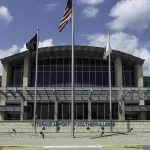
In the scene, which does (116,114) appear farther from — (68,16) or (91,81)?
(68,16)

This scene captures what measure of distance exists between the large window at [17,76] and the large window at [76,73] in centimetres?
176

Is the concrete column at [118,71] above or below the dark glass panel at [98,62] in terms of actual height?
below

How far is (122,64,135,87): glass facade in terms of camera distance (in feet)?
141

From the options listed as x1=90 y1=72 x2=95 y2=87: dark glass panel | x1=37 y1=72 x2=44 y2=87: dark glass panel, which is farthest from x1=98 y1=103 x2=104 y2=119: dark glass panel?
x1=37 y1=72 x2=44 y2=87: dark glass panel

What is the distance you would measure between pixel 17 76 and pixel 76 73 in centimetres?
880

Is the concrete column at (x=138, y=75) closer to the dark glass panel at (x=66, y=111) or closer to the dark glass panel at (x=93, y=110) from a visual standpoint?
the dark glass panel at (x=93, y=110)

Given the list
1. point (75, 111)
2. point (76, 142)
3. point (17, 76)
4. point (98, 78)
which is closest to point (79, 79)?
point (98, 78)

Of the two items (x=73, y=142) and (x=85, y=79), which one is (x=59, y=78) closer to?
(x=85, y=79)

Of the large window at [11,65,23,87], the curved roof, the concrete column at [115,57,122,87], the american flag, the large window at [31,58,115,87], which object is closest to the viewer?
the american flag

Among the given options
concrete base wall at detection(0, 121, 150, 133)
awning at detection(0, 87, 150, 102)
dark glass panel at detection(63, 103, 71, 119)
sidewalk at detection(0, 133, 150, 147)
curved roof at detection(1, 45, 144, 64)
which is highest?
curved roof at detection(1, 45, 144, 64)

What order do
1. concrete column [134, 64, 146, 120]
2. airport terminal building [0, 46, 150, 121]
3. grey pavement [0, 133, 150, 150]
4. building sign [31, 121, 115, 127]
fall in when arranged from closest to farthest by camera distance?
grey pavement [0, 133, 150, 150] < building sign [31, 121, 115, 127] < airport terminal building [0, 46, 150, 121] < concrete column [134, 64, 146, 120]

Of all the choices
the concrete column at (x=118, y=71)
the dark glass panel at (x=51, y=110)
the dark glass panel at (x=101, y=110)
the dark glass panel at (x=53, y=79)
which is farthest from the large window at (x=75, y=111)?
the concrete column at (x=118, y=71)

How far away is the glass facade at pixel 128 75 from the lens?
43.1m

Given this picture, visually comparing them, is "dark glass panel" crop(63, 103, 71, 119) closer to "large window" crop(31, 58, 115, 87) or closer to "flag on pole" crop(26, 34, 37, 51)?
"large window" crop(31, 58, 115, 87)
